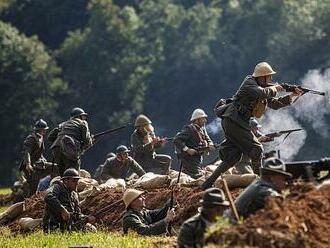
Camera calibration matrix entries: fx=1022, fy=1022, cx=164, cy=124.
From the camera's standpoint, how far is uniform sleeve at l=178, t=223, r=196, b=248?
11.1m

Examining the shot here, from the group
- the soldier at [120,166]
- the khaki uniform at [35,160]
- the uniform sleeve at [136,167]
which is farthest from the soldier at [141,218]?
the khaki uniform at [35,160]

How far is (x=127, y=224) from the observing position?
50.5 feet

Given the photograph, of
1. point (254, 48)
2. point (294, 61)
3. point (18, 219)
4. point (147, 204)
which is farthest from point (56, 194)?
point (254, 48)

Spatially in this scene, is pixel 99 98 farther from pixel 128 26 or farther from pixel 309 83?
pixel 309 83

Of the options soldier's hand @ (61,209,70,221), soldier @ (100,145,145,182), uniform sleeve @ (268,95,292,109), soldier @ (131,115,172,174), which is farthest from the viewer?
soldier @ (131,115,172,174)

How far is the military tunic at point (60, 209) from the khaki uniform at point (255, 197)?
6.06 m

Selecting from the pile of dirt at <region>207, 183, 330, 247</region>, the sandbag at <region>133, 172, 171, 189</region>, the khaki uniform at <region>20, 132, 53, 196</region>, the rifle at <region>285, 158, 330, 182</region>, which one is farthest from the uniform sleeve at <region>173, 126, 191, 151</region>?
the pile of dirt at <region>207, 183, 330, 247</region>

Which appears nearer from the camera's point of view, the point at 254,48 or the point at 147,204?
the point at 147,204

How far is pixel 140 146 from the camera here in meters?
23.8

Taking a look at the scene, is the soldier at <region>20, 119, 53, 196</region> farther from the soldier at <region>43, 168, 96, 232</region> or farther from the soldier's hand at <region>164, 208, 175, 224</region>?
the soldier's hand at <region>164, 208, 175, 224</region>

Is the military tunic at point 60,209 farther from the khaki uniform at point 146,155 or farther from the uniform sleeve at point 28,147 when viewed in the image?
the khaki uniform at point 146,155

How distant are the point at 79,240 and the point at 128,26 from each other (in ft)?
145

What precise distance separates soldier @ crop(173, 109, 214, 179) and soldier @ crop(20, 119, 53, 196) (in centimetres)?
328

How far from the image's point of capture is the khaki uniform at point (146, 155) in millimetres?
23734
